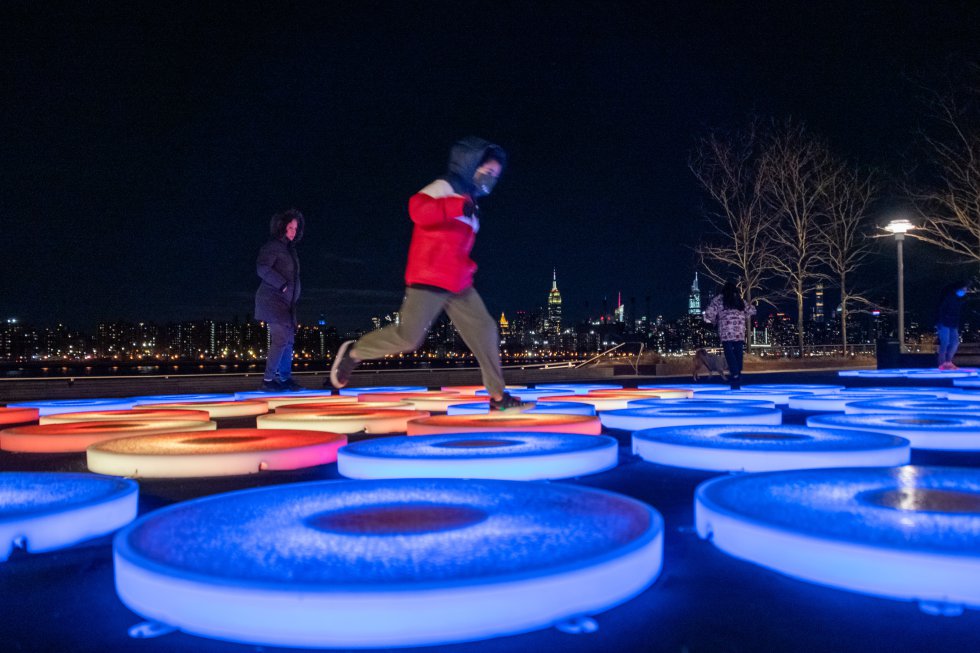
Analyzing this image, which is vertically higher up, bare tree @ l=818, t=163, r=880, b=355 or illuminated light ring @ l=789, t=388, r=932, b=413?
bare tree @ l=818, t=163, r=880, b=355

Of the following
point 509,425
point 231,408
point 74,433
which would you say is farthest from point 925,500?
point 231,408

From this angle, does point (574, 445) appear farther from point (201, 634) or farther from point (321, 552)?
point (201, 634)

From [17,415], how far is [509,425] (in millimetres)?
5727

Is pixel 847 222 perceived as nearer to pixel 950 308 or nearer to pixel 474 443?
pixel 950 308

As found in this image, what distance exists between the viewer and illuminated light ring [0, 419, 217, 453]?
615 centimetres

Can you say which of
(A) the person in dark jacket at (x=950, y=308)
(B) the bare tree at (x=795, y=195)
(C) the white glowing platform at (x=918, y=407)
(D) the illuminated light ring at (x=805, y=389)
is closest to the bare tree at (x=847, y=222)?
(B) the bare tree at (x=795, y=195)

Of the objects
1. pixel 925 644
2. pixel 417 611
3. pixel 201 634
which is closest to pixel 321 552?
pixel 201 634

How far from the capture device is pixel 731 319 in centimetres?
1280

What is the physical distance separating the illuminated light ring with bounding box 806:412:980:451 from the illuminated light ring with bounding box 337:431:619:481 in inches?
92.9

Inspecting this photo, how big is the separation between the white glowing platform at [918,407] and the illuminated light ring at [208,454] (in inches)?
203

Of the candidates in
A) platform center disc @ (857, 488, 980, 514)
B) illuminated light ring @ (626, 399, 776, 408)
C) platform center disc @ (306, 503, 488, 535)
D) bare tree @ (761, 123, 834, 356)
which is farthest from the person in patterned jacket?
bare tree @ (761, 123, 834, 356)

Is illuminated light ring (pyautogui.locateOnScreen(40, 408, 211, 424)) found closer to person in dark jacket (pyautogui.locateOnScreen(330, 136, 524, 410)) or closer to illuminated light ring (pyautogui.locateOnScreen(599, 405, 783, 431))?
person in dark jacket (pyautogui.locateOnScreen(330, 136, 524, 410))

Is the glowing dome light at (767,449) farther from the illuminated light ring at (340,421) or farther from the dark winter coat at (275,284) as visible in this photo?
the dark winter coat at (275,284)

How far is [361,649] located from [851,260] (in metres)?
33.3
